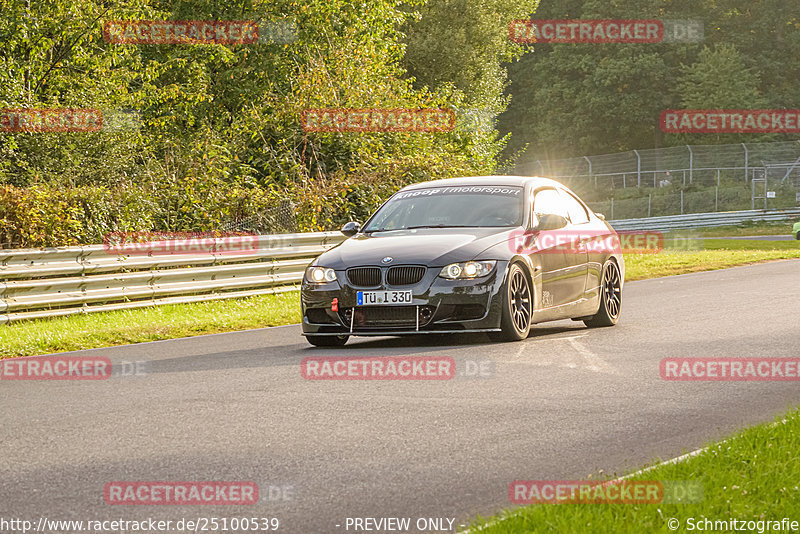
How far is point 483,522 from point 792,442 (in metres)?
2.09

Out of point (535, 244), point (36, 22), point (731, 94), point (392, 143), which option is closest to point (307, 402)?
point (535, 244)

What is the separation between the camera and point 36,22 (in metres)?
21.0

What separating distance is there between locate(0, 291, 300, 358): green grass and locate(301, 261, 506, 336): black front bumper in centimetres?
347

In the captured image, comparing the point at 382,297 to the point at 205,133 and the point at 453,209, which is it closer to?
the point at 453,209

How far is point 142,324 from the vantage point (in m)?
14.6

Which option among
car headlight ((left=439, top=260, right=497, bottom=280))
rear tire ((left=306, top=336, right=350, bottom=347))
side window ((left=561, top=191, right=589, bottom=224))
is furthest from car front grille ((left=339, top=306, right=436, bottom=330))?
side window ((left=561, top=191, right=589, bottom=224))

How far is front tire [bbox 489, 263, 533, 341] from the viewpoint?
10.7 m

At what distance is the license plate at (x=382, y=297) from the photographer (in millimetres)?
10492

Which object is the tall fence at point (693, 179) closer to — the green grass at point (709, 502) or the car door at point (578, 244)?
the car door at point (578, 244)

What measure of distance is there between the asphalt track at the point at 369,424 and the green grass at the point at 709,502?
347 mm

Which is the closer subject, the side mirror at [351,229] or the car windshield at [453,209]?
the car windshield at [453,209]

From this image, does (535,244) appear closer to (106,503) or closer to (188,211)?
(106,503)

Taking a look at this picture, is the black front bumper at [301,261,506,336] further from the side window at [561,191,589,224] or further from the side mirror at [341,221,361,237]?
the side window at [561,191,589,224]

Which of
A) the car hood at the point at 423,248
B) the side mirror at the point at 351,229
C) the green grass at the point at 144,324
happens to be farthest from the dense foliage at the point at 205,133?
the car hood at the point at 423,248
